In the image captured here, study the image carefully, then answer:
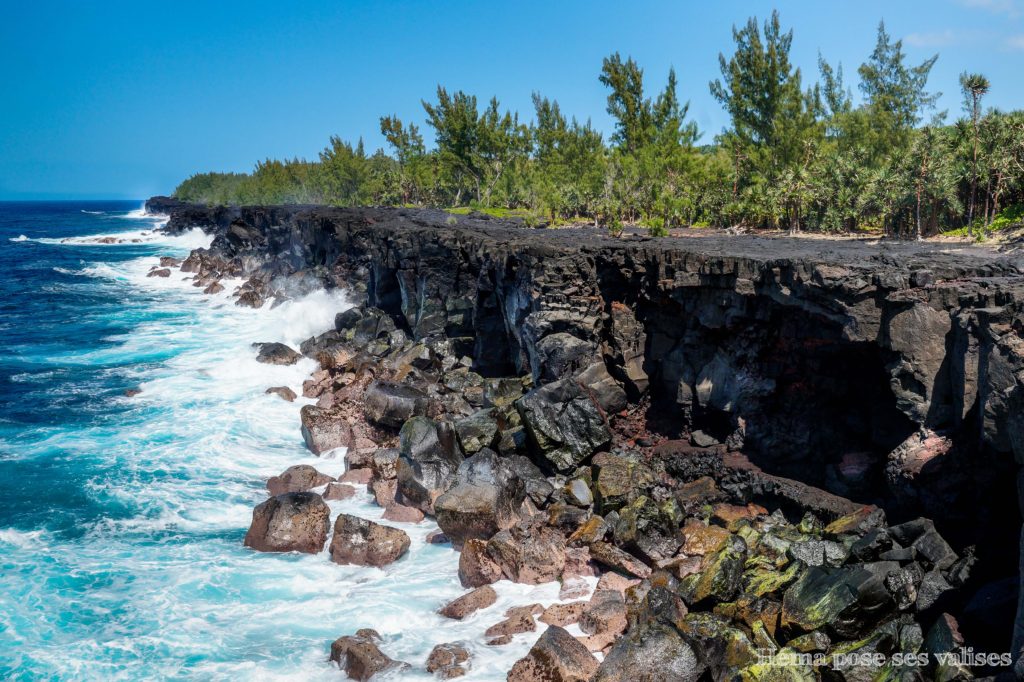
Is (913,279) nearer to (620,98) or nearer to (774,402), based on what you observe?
(774,402)

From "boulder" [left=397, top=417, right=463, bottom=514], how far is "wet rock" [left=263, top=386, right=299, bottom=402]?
10.3 m

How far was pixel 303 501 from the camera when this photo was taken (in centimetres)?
1945

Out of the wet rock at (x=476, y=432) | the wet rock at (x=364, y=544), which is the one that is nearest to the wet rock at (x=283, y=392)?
the wet rock at (x=476, y=432)

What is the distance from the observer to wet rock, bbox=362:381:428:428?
1028 inches

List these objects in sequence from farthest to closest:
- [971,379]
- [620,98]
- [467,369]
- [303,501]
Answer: [620,98], [467,369], [303,501], [971,379]

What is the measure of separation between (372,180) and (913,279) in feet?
291

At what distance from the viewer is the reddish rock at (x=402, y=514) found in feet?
68.1

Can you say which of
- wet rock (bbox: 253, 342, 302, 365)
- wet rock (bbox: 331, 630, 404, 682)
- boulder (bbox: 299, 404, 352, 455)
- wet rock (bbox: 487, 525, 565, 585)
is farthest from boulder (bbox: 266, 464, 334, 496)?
wet rock (bbox: 253, 342, 302, 365)

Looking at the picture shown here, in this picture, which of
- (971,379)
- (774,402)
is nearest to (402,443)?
(774,402)

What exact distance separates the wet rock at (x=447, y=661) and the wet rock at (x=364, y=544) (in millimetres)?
4320

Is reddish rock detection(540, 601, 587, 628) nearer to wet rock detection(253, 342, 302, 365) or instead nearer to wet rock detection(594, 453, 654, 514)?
wet rock detection(594, 453, 654, 514)

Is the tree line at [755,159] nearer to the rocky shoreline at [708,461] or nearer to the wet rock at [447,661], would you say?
the rocky shoreline at [708,461]

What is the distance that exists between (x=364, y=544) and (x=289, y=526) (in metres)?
2.45

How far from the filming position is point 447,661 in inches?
549
